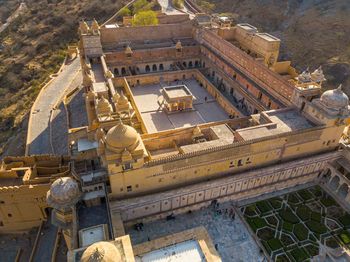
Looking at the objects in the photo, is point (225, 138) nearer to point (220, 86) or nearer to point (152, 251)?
point (152, 251)

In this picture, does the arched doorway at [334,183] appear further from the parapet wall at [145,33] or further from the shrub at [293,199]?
the parapet wall at [145,33]

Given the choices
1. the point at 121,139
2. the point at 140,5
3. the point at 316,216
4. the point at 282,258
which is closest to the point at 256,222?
the point at 282,258

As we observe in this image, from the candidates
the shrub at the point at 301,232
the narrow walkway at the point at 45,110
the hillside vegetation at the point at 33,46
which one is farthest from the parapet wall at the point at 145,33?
the shrub at the point at 301,232

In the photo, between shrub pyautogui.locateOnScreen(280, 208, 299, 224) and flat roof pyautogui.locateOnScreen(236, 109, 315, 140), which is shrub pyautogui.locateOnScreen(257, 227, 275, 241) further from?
flat roof pyautogui.locateOnScreen(236, 109, 315, 140)

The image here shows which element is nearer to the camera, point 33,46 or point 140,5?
point 33,46

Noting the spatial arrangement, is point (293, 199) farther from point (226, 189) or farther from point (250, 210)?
point (226, 189)

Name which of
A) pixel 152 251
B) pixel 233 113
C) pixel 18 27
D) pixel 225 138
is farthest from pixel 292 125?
pixel 18 27
